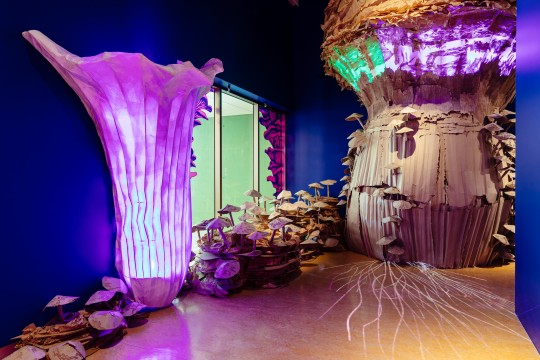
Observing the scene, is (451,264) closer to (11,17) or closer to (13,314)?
(13,314)

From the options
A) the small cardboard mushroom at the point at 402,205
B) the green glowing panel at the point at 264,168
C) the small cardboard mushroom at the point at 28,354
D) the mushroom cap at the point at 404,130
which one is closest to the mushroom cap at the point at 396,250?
the small cardboard mushroom at the point at 402,205

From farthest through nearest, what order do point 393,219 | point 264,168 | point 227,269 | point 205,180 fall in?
point 264,168
point 205,180
point 393,219
point 227,269

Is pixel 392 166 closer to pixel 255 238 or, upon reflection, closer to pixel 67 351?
pixel 255 238

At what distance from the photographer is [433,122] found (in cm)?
342

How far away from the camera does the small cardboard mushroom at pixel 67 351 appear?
5.24ft

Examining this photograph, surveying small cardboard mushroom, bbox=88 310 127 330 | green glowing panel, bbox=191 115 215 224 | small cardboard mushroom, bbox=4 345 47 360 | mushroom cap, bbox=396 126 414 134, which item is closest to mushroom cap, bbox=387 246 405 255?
mushroom cap, bbox=396 126 414 134

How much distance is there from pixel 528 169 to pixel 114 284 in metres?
2.47

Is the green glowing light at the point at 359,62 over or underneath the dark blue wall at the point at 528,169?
over

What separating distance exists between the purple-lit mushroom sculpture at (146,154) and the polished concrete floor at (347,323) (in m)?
0.37

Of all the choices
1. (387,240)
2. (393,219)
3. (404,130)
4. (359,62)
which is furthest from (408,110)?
(387,240)

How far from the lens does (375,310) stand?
2316 millimetres

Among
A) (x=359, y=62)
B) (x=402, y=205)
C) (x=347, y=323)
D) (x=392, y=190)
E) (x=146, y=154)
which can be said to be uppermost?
(x=359, y=62)

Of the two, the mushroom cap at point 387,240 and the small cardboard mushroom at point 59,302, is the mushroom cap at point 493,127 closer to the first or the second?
the mushroom cap at point 387,240

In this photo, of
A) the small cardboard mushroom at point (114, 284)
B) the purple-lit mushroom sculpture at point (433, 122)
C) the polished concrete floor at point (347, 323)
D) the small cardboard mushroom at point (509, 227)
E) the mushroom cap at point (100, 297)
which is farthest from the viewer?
the small cardboard mushroom at point (509, 227)
